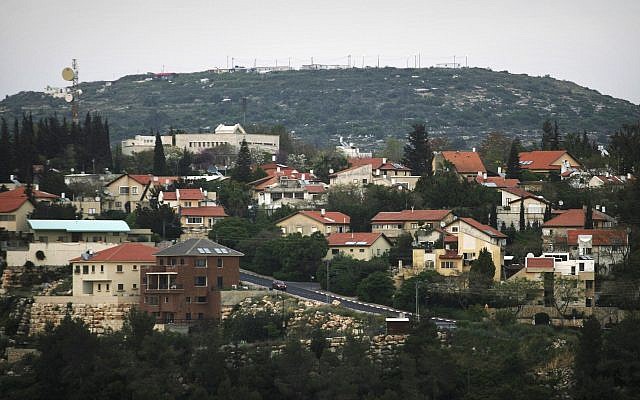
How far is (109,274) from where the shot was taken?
68.4m

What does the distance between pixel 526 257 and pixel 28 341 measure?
21.1m

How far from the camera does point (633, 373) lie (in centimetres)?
5812

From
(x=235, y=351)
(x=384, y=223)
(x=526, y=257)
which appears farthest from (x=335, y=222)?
(x=235, y=351)

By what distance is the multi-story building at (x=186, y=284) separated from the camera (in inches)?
2633

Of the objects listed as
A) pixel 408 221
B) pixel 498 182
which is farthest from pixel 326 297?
pixel 498 182

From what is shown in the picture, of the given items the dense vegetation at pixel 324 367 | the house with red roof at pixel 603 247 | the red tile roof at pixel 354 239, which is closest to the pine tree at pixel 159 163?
the red tile roof at pixel 354 239

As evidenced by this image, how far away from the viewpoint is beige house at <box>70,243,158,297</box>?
6831cm

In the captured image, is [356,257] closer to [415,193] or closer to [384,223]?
[384,223]

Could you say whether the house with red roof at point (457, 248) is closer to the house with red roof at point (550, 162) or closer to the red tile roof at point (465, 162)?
the red tile roof at point (465, 162)

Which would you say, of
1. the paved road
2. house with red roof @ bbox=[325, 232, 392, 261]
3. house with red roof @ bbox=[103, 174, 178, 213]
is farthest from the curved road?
house with red roof @ bbox=[103, 174, 178, 213]

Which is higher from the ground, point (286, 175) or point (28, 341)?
point (286, 175)

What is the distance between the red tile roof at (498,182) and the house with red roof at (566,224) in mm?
8395

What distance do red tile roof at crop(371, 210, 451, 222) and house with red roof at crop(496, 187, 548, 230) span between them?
3411mm

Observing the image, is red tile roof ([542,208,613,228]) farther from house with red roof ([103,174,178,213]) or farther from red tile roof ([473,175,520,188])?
house with red roof ([103,174,178,213])
